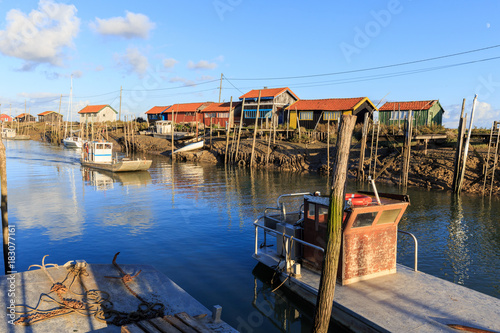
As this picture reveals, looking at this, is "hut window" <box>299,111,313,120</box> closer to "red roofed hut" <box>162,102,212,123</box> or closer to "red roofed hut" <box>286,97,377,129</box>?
"red roofed hut" <box>286,97,377,129</box>

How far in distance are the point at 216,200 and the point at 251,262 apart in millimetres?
13319

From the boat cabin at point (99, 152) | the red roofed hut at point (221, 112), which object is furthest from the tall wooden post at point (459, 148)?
the red roofed hut at point (221, 112)

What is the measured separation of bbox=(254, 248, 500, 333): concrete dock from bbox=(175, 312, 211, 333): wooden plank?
11.3 ft

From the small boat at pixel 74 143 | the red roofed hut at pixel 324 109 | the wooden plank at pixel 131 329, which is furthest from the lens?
the small boat at pixel 74 143

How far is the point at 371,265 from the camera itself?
1106 centimetres

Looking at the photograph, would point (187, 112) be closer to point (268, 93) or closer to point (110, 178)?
point (268, 93)

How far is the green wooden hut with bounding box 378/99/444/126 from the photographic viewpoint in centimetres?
5653

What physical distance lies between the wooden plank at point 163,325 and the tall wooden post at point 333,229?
9.77 ft

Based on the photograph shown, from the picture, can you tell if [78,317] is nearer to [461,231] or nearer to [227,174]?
[461,231]

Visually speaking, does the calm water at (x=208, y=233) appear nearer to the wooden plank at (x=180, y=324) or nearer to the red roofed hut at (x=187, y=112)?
the wooden plank at (x=180, y=324)

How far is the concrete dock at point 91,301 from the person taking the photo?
8422 millimetres

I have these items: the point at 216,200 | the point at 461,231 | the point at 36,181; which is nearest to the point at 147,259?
the point at 216,200

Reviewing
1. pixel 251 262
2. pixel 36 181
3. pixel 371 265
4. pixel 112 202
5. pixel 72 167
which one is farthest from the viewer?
pixel 72 167

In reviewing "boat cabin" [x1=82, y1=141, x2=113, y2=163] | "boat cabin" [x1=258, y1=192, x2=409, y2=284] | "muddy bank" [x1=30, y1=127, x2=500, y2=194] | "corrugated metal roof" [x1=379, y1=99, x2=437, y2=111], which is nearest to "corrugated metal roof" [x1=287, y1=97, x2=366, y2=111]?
"corrugated metal roof" [x1=379, y1=99, x2=437, y2=111]
